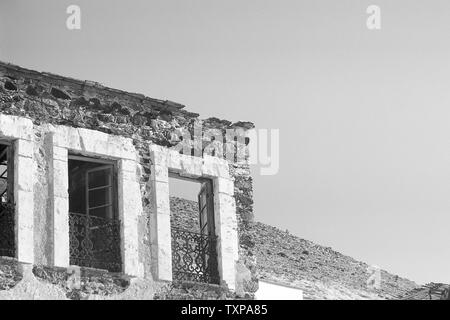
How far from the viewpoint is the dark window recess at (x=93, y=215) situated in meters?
20.6

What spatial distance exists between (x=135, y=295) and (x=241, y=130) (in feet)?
11.7

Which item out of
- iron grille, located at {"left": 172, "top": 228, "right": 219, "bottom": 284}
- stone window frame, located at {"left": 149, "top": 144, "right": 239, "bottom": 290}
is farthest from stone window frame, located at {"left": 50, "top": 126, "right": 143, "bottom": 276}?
iron grille, located at {"left": 172, "top": 228, "right": 219, "bottom": 284}

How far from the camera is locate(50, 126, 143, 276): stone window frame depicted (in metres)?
20.2

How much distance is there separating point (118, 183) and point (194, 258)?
5.45 feet

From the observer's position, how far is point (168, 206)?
2156 cm

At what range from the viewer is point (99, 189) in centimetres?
2158

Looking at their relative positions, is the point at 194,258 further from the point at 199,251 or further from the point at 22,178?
the point at 22,178

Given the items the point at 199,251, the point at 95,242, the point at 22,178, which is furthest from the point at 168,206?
the point at 22,178

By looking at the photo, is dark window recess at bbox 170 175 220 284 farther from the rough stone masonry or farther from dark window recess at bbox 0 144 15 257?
dark window recess at bbox 0 144 15 257

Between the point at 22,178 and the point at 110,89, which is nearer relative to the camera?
the point at 22,178


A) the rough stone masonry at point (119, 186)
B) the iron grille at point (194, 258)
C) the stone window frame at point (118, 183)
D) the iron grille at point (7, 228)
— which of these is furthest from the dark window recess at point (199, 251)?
the iron grille at point (7, 228)

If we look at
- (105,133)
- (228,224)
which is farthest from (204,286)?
(105,133)
